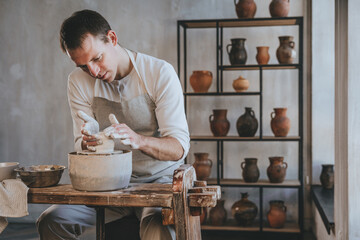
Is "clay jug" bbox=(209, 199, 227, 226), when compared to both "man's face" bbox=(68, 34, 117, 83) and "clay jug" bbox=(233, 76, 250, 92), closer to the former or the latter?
"clay jug" bbox=(233, 76, 250, 92)

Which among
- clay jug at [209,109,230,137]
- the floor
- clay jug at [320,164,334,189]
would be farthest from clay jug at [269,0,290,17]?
the floor

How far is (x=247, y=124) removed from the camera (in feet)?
11.7

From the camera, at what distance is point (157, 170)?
206 centimetres

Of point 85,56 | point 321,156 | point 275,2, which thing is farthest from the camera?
point 321,156

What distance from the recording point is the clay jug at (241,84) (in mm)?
3596

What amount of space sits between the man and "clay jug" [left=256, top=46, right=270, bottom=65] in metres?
1.68

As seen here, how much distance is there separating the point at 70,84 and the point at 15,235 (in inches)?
83.7

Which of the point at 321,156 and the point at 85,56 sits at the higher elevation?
the point at 85,56

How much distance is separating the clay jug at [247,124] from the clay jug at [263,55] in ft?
1.35

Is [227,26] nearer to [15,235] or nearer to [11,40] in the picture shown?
[11,40]

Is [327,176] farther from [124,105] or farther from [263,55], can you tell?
[124,105]

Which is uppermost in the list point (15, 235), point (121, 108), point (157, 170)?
point (121, 108)

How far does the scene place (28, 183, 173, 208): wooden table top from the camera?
1434 mm
